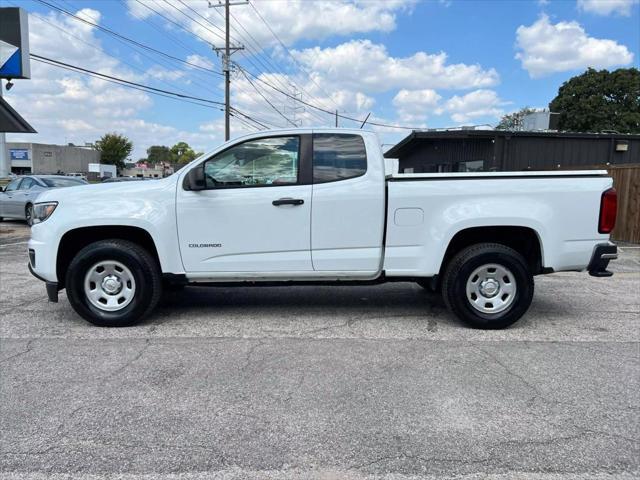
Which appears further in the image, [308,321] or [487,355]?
[308,321]

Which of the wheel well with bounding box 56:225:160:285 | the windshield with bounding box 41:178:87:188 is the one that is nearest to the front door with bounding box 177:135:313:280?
the wheel well with bounding box 56:225:160:285

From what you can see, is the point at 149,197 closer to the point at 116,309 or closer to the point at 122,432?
the point at 116,309

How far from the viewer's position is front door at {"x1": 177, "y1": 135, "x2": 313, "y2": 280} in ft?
16.3

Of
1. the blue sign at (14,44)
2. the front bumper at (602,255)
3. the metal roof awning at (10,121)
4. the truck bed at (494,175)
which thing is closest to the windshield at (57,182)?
the metal roof awning at (10,121)

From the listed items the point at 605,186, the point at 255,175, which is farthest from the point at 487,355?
the point at 255,175

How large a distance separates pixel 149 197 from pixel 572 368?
13.7 ft

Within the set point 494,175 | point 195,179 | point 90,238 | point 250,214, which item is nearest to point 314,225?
point 250,214

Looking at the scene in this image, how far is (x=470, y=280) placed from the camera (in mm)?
5055

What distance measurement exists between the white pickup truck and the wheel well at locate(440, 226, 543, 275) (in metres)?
0.06

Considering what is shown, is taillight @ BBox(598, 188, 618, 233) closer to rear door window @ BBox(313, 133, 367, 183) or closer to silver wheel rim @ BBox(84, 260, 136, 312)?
rear door window @ BBox(313, 133, 367, 183)

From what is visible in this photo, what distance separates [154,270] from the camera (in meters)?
5.04

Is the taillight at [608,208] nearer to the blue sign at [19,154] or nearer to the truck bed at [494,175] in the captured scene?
the truck bed at [494,175]

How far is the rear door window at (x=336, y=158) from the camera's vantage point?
5039 mm

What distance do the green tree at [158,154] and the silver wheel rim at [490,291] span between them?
551 feet
